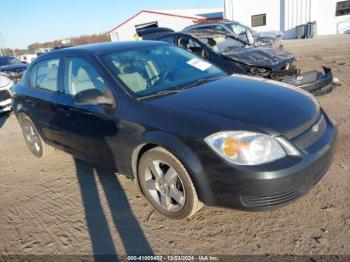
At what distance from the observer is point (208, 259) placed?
2.42m

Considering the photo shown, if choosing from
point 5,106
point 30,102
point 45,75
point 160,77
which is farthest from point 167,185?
point 5,106

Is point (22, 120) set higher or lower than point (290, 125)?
lower

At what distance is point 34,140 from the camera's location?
195 inches

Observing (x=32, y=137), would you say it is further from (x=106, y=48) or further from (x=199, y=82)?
(x=199, y=82)

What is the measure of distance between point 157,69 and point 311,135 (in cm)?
179

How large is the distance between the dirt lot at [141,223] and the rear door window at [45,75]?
49.4 inches

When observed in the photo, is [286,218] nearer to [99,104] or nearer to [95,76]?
[99,104]

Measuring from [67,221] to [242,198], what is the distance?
1.82m

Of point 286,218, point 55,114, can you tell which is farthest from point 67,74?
point 286,218

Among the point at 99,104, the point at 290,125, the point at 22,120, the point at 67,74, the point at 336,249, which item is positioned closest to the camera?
the point at 336,249

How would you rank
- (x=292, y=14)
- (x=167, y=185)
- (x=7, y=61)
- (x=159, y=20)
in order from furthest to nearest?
(x=159, y=20)
(x=292, y=14)
(x=7, y=61)
(x=167, y=185)

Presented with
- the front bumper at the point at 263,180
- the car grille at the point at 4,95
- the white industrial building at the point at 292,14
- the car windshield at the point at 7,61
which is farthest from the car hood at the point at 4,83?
the white industrial building at the point at 292,14

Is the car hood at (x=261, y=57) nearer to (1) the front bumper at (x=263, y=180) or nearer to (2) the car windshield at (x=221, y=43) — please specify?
(2) the car windshield at (x=221, y=43)

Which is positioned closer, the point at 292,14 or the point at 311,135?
the point at 311,135
